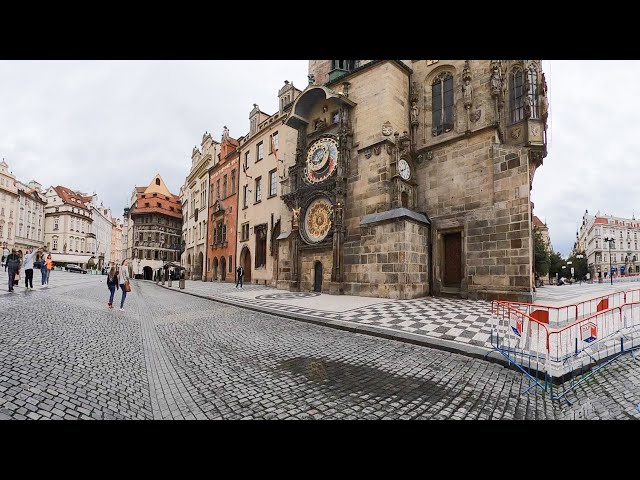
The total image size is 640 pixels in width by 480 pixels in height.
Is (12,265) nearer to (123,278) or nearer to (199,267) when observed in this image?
(123,278)

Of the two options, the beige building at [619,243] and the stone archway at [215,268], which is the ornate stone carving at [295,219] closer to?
the stone archway at [215,268]

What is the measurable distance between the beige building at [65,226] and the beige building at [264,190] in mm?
53361

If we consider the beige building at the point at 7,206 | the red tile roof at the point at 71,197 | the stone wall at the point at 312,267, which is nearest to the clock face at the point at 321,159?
the stone wall at the point at 312,267

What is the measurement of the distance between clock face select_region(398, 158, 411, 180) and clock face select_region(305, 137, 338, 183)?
369cm

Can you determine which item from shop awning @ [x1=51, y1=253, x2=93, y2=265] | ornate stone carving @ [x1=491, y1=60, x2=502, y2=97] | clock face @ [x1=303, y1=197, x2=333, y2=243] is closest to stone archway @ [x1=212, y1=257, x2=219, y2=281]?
clock face @ [x1=303, y1=197, x2=333, y2=243]

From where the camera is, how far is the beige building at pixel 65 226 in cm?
6556

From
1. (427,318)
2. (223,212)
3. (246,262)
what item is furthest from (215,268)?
(427,318)

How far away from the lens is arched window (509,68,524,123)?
14000mm

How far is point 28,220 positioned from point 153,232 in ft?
73.3

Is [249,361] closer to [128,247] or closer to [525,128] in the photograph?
[525,128]

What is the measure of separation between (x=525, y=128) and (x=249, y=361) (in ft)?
48.9

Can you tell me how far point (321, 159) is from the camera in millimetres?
18219

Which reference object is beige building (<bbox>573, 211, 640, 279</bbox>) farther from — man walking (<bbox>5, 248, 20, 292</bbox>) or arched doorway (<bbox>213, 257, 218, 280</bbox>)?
man walking (<bbox>5, 248, 20, 292</bbox>)
